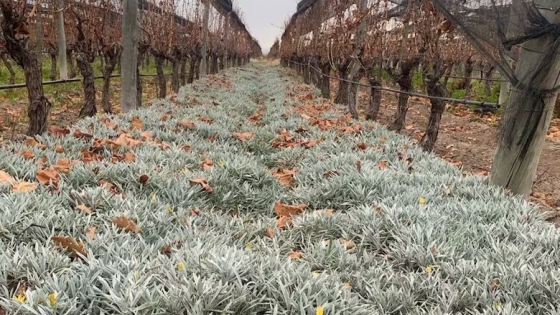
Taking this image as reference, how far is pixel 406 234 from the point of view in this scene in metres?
2.52

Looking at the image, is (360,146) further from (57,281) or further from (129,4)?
(129,4)

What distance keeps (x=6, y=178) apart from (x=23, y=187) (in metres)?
0.27

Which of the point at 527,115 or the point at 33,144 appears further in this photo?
the point at 33,144

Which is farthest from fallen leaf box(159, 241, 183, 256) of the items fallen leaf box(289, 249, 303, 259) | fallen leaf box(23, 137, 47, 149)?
fallen leaf box(23, 137, 47, 149)

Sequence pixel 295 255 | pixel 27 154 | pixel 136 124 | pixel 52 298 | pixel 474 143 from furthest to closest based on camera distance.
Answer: pixel 474 143, pixel 136 124, pixel 27 154, pixel 295 255, pixel 52 298

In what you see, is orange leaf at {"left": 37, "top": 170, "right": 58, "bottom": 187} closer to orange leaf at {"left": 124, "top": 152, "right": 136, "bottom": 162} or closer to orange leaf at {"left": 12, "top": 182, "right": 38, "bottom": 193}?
orange leaf at {"left": 12, "top": 182, "right": 38, "bottom": 193}

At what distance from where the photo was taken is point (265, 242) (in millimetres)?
2539

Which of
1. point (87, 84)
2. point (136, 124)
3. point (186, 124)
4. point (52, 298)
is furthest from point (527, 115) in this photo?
point (87, 84)

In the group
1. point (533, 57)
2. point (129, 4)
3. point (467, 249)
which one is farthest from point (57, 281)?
point (129, 4)

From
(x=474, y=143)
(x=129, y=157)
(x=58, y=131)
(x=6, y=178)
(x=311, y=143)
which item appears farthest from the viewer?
(x=474, y=143)

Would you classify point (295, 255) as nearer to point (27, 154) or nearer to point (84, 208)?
point (84, 208)

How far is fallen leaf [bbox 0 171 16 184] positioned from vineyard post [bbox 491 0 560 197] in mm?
3726

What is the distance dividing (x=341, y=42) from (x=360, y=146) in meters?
6.73

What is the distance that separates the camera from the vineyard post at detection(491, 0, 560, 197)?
317 cm
